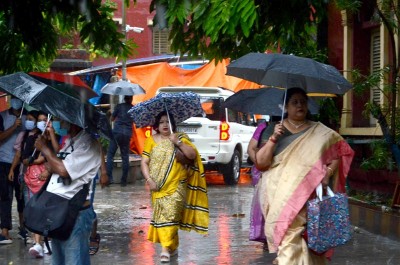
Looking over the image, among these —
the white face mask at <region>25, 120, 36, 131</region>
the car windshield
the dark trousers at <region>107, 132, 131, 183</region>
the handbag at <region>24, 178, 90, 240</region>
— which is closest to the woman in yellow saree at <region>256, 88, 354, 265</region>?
the handbag at <region>24, 178, 90, 240</region>

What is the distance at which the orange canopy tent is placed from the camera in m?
25.8

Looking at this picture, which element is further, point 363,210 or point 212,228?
point 363,210

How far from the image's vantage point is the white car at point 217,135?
19484 mm

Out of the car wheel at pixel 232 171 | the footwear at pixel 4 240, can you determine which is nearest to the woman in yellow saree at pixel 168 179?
the footwear at pixel 4 240

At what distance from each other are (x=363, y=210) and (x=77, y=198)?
304 inches

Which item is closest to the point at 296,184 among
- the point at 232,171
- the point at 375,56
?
the point at 375,56

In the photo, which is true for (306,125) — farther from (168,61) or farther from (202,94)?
(168,61)

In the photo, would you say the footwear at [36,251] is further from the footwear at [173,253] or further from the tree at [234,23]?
the tree at [234,23]

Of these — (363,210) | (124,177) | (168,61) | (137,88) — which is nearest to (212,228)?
(363,210)

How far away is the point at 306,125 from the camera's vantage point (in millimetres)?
7137

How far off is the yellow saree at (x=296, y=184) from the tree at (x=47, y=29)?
11.4ft

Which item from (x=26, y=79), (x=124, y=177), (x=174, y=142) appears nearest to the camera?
(x=26, y=79)

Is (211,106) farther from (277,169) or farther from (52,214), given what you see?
(52,214)

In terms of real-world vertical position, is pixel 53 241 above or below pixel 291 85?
below
